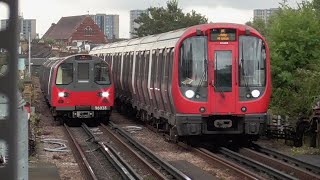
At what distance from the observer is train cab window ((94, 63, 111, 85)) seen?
21.5m

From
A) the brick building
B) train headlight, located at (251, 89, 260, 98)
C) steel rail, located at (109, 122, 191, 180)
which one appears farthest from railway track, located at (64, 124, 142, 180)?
the brick building

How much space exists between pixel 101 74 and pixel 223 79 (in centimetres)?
821

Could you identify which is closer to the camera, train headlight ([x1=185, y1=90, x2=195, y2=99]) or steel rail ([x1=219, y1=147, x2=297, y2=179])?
steel rail ([x1=219, y1=147, x2=297, y2=179])

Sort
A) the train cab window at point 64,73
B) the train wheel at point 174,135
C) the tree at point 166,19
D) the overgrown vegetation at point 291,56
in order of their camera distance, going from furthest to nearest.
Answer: the tree at point 166,19
the train cab window at point 64,73
the overgrown vegetation at point 291,56
the train wheel at point 174,135

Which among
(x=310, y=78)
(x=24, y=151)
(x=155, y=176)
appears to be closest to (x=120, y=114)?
(x=310, y=78)

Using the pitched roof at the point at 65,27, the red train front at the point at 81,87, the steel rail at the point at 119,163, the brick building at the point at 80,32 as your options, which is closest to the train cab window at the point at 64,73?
the red train front at the point at 81,87

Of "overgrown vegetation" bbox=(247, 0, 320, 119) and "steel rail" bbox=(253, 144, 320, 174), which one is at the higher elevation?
"overgrown vegetation" bbox=(247, 0, 320, 119)

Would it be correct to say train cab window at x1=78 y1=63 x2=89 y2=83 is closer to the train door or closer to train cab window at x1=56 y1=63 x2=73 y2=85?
train cab window at x1=56 y1=63 x2=73 y2=85

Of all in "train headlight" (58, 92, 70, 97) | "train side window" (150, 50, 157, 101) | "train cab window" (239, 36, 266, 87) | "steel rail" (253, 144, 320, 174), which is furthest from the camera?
"train headlight" (58, 92, 70, 97)

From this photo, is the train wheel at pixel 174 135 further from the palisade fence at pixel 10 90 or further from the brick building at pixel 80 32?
the brick building at pixel 80 32

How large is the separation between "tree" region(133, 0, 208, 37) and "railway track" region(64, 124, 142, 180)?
1744 inches

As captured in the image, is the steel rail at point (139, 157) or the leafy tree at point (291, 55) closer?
the steel rail at point (139, 157)

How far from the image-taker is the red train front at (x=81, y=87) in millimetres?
21172

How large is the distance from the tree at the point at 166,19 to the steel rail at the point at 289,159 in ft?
155
